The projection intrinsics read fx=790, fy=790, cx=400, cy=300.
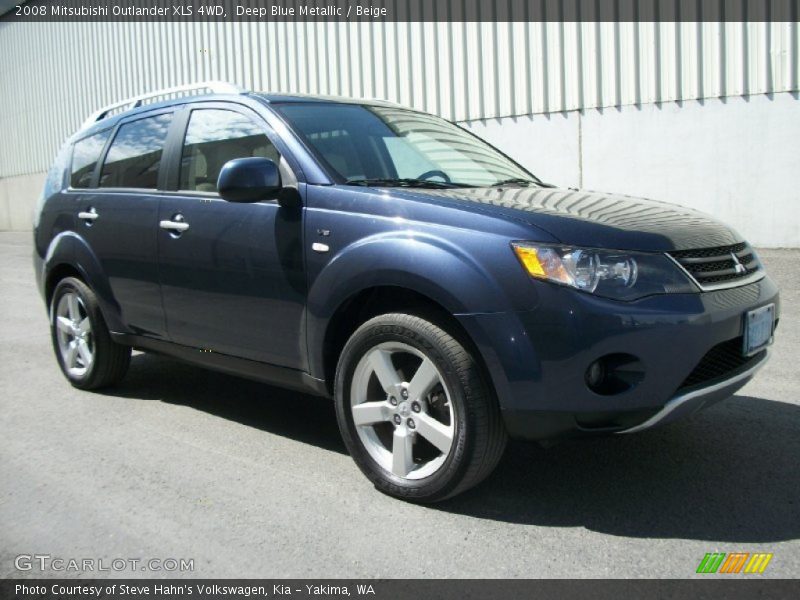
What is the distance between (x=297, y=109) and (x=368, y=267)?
123 centimetres

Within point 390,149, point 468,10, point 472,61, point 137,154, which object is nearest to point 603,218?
point 390,149

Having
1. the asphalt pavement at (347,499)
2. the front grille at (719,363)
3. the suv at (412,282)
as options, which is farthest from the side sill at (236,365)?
the front grille at (719,363)

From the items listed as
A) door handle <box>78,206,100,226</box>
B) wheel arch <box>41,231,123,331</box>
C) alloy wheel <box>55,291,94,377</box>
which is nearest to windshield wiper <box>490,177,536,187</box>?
wheel arch <box>41,231,123,331</box>

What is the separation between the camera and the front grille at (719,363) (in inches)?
118

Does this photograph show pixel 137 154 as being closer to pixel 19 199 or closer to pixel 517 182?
pixel 517 182

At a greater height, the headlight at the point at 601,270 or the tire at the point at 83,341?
the headlight at the point at 601,270

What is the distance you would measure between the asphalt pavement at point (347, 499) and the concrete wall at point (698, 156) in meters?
5.10

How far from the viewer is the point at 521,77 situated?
11.2m

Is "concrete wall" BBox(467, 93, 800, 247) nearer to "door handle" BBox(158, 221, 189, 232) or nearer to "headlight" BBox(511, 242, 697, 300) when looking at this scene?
"headlight" BBox(511, 242, 697, 300)

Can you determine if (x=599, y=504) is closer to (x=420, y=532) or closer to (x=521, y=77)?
(x=420, y=532)

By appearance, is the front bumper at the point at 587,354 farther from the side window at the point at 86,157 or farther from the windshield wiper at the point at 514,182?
the side window at the point at 86,157

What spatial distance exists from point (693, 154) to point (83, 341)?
7.53 metres
